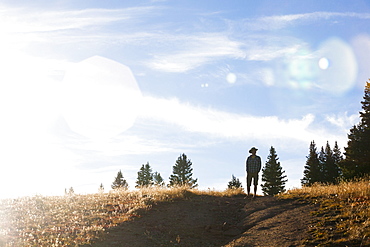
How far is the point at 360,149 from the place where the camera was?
119ft

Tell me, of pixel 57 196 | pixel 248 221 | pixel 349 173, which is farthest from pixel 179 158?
pixel 248 221

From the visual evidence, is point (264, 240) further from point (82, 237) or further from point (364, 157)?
point (364, 157)

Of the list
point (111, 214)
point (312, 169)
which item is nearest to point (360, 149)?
point (312, 169)

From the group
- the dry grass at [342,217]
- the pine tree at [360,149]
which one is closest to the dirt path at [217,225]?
Result: the dry grass at [342,217]

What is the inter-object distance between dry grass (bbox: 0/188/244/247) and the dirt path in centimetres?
82

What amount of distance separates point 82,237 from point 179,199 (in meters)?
6.27

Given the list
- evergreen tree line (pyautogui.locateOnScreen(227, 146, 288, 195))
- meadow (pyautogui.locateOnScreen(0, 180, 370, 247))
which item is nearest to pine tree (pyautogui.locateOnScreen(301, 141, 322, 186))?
evergreen tree line (pyautogui.locateOnScreen(227, 146, 288, 195))

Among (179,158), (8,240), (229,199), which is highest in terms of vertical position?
(179,158)

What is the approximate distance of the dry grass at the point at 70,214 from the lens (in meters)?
12.1

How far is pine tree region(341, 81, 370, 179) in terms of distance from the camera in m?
35.8

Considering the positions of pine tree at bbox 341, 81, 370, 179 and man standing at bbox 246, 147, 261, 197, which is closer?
man standing at bbox 246, 147, 261, 197

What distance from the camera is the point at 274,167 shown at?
192 ft

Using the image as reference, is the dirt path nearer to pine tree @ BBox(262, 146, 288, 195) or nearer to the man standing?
the man standing

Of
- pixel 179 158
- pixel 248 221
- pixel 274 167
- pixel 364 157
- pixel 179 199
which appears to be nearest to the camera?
pixel 248 221
